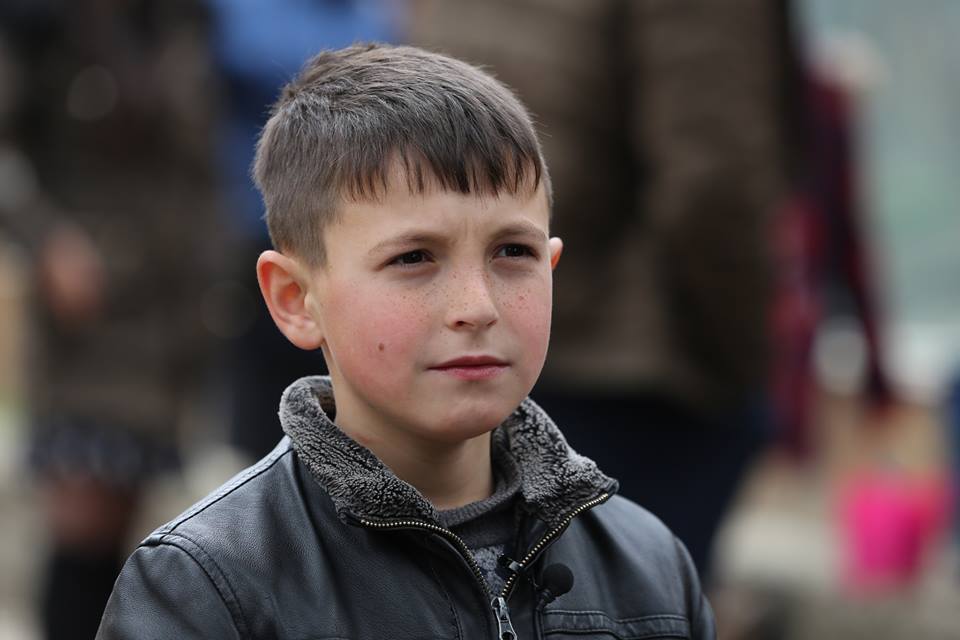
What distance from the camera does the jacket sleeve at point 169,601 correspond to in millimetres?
1689

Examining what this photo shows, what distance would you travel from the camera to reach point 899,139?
17.3 feet

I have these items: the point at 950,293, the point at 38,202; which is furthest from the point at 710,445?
the point at 950,293

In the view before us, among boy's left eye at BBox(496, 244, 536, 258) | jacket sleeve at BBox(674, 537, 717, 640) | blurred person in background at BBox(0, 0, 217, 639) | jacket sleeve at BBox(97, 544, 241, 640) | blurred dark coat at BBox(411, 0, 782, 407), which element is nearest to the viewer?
jacket sleeve at BBox(97, 544, 241, 640)

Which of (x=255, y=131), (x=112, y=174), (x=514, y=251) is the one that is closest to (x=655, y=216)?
(x=255, y=131)

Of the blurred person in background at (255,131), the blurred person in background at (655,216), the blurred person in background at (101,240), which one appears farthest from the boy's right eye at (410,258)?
the blurred person in background at (101,240)

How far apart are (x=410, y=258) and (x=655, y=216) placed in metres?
1.42

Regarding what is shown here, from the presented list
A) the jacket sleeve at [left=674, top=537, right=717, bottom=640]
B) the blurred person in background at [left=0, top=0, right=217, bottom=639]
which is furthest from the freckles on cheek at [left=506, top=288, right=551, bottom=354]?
the blurred person in background at [left=0, top=0, right=217, bottom=639]

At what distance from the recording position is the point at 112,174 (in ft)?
13.4

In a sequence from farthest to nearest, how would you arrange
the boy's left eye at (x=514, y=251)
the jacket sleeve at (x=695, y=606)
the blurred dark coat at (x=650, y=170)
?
the blurred dark coat at (x=650, y=170) < the jacket sleeve at (x=695, y=606) < the boy's left eye at (x=514, y=251)

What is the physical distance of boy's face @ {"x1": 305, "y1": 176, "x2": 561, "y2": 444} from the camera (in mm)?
1751

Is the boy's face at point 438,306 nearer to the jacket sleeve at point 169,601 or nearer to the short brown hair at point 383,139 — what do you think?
the short brown hair at point 383,139

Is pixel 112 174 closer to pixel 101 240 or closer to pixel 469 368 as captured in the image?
pixel 101 240

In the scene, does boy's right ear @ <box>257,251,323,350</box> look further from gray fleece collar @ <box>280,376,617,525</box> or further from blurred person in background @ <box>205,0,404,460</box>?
blurred person in background @ <box>205,0,404,460</box>

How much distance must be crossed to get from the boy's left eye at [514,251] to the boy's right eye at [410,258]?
0.09m
